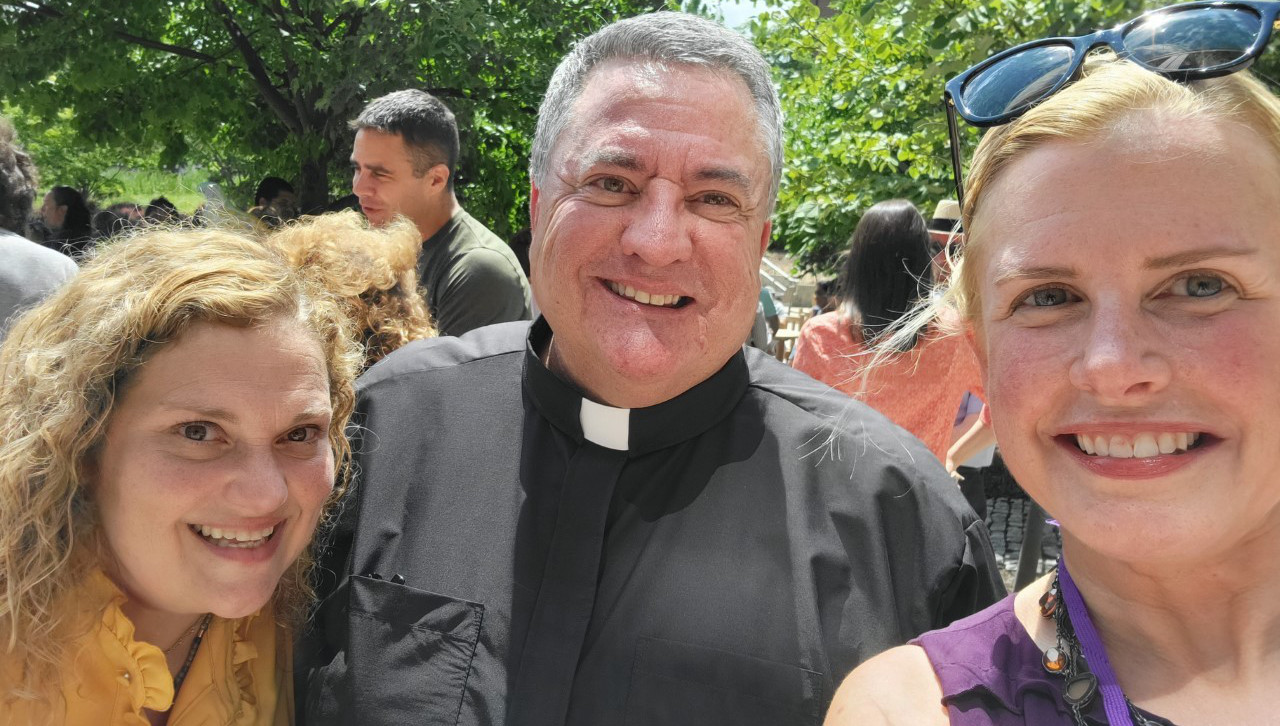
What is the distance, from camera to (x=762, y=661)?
173 cm

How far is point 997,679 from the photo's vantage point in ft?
4.15

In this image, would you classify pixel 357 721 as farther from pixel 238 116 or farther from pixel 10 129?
pixel 238 116

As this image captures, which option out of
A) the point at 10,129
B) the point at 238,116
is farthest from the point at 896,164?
the point at 238,116

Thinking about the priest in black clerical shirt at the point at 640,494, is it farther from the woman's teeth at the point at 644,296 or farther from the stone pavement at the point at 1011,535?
the stone pavement at the point at 1011,535

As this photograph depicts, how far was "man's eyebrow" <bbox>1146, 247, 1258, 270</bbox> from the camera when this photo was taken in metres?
1.15

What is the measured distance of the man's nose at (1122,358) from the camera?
1.16 meters

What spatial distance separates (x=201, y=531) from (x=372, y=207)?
10.6 ft

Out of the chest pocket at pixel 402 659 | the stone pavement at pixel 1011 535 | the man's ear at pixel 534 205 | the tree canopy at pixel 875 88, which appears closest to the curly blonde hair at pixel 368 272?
the man's ear at pixel 534 205

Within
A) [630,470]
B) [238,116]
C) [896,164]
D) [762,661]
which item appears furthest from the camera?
[238,116]

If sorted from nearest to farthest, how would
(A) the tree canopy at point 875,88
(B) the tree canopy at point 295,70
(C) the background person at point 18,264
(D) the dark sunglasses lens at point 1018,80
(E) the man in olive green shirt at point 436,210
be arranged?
(D) the dark sunglasses lens at point 1018,80, (C) the background person at point 18,264, (E) the man in olive green shirt at point 436,210, (A) the tree canopy at point 875,88, (B) the tree canopy at point 295,70

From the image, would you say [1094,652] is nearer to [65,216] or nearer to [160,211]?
[160,211]

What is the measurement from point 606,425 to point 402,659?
55cm

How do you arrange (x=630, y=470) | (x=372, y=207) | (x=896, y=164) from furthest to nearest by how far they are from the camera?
(x=896, y=164) < (x=372, y=207) < (x=630, y=470)

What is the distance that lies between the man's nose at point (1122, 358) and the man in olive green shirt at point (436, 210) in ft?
10.8
